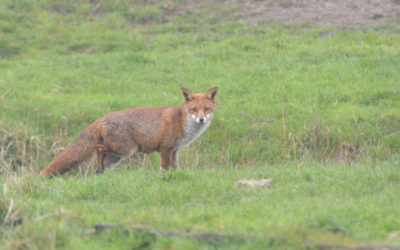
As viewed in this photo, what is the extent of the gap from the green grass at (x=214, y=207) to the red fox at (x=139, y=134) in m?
1.59

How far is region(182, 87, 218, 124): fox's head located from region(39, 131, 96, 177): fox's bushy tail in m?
1.86

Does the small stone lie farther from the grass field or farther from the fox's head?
the fox's head

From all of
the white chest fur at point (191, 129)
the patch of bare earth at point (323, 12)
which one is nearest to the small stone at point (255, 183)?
the white chest fur at point (191, 129)

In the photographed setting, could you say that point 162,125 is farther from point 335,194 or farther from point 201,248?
point 201,248

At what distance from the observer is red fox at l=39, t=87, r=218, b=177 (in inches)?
418

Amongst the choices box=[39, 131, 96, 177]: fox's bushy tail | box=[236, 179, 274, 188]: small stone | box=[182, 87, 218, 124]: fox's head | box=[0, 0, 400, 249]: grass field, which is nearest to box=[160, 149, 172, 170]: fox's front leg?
box=[0, 0, 400, 249]: grass field

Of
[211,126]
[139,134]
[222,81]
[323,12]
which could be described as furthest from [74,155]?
[323,12]

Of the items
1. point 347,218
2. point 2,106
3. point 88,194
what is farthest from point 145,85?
point 347,218

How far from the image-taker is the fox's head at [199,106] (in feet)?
34.1

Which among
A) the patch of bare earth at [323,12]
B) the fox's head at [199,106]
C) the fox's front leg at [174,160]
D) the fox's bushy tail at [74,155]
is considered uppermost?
the patch of bare earth at [323,12]

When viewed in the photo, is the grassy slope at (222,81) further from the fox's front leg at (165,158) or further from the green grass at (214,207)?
the green grass at (214,207)

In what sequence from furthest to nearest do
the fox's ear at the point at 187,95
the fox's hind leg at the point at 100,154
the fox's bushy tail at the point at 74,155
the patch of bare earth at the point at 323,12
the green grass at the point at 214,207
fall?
the patch of bare earth at the point at 323,12 → the fox's ear at the point at 187,95 → the fox's hind leg at the point at 100,154 → the fox's bushy tail at the point at 74,155 → the green grass at the point at 214,207

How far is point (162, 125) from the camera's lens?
10.8m

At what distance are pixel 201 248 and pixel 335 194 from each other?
94.8 inches
